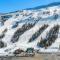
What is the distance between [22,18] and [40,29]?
28.3 feet

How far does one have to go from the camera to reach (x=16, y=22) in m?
46.0

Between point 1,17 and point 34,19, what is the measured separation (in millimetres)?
10900

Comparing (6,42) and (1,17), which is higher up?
(1,17)

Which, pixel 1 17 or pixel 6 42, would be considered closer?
pixel 6 42

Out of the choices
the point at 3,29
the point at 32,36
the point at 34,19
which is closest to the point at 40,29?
the point at 32,36

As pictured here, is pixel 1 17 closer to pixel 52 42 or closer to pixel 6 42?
pixel 6 42

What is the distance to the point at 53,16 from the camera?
42.5m

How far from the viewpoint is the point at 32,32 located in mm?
39500

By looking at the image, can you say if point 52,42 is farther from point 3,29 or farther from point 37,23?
point 3,29

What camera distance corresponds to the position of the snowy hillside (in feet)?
114

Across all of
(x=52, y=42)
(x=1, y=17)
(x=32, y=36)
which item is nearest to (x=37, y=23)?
(x=32, y=36)

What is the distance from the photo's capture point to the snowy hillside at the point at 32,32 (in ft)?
114

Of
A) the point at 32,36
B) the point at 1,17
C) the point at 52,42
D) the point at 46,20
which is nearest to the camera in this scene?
the point at 52,42

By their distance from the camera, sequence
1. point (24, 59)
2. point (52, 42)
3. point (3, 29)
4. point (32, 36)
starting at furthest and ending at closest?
point (3, 29), point (32, 36), point (52, 42), point (24, 59)
